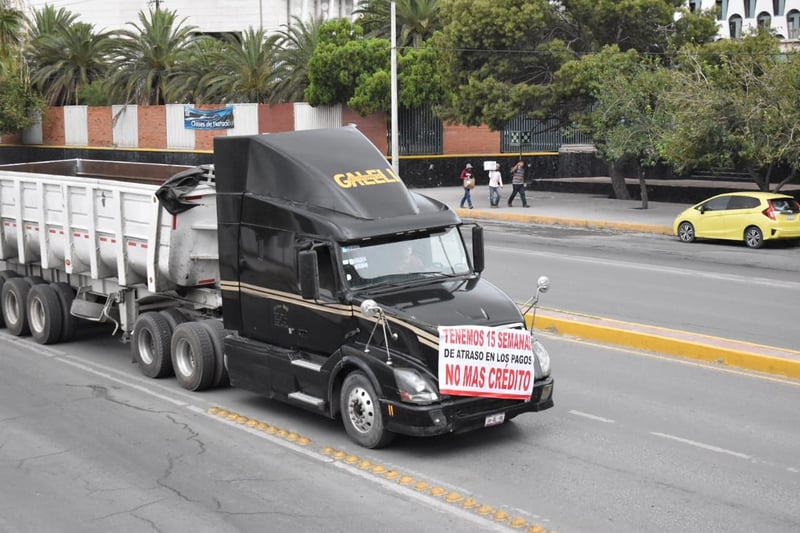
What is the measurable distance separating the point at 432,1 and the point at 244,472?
42347mm

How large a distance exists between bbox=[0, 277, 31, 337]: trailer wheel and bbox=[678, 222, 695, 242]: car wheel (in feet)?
61.2

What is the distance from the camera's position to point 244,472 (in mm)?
9352

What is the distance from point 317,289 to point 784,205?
19.9 m

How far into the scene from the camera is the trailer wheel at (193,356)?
12.0 m

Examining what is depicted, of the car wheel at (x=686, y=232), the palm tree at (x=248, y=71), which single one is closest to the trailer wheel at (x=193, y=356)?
the car wheel at (x=686, y=232)

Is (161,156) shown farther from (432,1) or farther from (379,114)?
(432,1)

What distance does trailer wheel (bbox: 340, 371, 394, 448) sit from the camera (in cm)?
968

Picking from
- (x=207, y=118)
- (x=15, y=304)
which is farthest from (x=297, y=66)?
(x=15, y=304)

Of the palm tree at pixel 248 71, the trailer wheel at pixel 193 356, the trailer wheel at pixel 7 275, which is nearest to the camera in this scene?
the trailer wheel at pixel 193 356

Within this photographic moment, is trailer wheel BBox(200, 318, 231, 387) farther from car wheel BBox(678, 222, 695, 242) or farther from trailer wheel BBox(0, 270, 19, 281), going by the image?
car wheel BBox(678, 222, 695, 242)

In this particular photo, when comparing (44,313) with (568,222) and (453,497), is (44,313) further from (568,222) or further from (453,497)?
(568,222)

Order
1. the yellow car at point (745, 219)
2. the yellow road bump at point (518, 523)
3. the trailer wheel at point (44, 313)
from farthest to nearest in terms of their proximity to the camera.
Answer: the yellow car at point (745, 219)
the trailer wheel at point (44, 313)
the yellow road bump at point (518, 523)

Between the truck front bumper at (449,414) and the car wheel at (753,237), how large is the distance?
60.6ft

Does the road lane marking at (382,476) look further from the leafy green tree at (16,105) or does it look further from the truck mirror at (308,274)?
the leafy green tree at (16,105)
